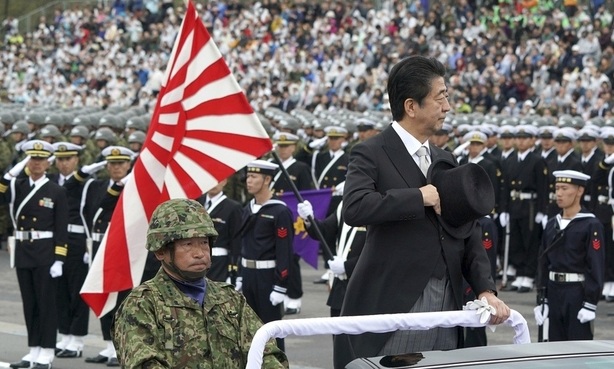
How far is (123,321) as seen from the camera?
4223 millimetres

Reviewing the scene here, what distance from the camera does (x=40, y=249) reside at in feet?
36.3

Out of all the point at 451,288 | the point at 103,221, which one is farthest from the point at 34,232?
the point at 451,288

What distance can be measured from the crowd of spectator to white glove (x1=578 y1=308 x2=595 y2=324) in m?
14.2

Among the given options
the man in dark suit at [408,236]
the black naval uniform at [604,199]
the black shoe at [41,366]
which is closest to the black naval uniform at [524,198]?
the black naval uniform at [604,199]

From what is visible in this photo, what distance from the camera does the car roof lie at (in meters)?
3.56

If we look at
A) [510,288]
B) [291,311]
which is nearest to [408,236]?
[291,311]

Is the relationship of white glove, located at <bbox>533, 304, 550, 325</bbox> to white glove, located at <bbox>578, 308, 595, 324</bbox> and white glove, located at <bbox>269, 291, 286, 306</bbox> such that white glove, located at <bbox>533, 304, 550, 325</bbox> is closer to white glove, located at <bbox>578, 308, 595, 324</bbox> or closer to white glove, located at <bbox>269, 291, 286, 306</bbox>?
white glove, located at <bbox>578, 308, 595, 324</bbox>

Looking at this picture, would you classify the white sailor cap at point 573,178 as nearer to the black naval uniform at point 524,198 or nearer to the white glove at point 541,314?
the white glove at point 541,314

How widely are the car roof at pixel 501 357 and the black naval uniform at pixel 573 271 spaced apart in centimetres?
593

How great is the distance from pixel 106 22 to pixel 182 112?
3839cm

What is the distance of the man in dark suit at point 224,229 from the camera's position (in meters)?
Answer: 10.7

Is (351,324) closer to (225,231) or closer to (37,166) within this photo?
(225,231)

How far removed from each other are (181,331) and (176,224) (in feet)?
1.21

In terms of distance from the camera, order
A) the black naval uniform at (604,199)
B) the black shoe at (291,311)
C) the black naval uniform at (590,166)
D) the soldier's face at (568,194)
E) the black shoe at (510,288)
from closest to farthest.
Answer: the soldier's face at (568,194) < the black shoe at (291,311) < the black naval uniform at (604,199) < the black naval uniform at (590,166) < the black shoe at (510,288)
